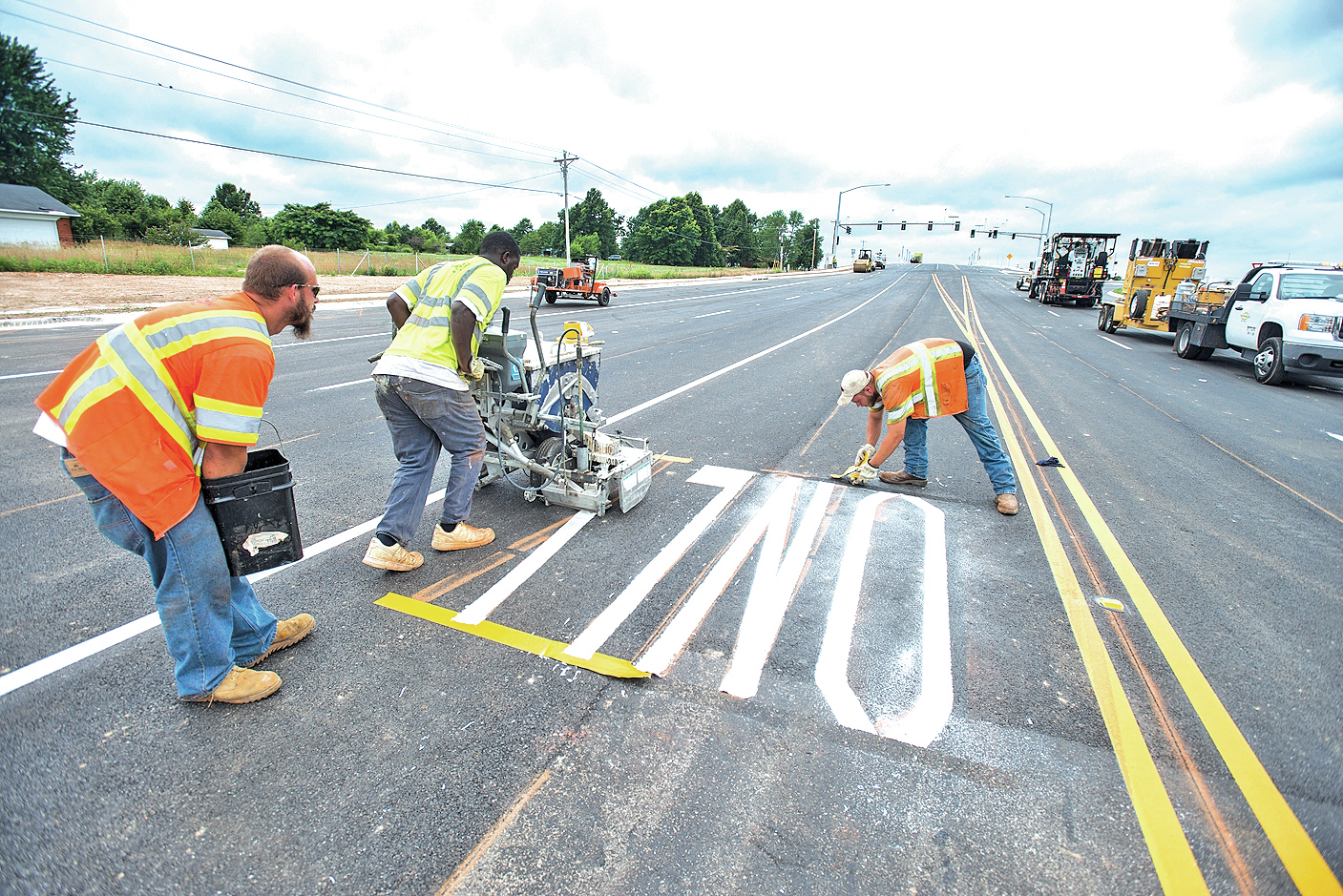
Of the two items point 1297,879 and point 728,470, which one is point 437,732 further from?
point 728,470

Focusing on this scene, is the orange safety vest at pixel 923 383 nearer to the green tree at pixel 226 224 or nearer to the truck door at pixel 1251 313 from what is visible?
the truck door at pixel 1251 313

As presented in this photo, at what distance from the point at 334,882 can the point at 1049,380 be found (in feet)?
39.5

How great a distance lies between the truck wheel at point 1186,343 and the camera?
562 inches

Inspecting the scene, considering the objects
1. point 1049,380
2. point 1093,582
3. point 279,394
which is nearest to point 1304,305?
point 1049,380

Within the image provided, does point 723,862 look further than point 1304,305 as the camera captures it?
No

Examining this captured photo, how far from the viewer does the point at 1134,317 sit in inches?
731

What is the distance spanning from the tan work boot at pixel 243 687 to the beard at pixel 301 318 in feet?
4.79

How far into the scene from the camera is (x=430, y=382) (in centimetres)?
358

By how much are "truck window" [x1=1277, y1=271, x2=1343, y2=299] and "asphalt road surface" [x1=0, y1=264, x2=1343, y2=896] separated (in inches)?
342

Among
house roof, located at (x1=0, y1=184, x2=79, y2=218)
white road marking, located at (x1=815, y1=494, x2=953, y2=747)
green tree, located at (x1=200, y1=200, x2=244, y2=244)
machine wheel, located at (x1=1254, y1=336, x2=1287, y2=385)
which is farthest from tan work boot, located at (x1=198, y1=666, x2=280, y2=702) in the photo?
green tree, located at (x1=200, y1=200, x2=244, y2=244)

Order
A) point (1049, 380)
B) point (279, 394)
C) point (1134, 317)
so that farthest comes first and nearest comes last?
point (1134, 317) < point (1049, 380) < point (279, 394)

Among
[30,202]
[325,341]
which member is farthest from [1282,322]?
[30,202]

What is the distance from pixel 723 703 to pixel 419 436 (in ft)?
7.68

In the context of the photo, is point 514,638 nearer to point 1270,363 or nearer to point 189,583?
point 189,583
